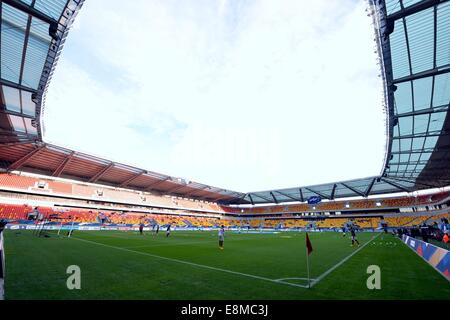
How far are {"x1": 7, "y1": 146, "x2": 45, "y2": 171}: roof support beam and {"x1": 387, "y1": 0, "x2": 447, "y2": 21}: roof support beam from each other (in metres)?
51.0

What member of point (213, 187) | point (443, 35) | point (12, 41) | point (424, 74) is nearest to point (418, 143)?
point (424, 74)

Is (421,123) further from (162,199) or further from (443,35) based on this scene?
(162,199)

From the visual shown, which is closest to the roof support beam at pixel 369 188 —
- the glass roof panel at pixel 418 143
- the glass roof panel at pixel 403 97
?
the glass roof panel at pixel 418 143

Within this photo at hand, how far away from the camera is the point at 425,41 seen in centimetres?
1292

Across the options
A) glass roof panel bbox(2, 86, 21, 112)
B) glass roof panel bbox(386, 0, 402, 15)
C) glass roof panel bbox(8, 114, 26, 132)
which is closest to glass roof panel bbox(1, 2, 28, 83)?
glass roof panel bbox(2, 86, 21, 112)

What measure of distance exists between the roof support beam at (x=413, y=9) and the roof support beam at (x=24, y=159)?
167ft

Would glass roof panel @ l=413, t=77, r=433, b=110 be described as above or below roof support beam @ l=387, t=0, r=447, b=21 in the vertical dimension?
below

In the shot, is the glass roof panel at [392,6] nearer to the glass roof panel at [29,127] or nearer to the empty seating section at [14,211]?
the glass roof panel at [29,127]

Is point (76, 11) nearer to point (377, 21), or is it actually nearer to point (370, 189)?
point (377, 21)

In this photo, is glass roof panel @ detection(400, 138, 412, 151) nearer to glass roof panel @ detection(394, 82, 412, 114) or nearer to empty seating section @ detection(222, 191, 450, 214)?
glass roof panel @ detection(394, 82, 412, 114)

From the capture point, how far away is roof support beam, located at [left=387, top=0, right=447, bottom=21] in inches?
422

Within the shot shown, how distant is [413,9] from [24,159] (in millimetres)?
A: 58853

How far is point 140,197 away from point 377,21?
66307mm
